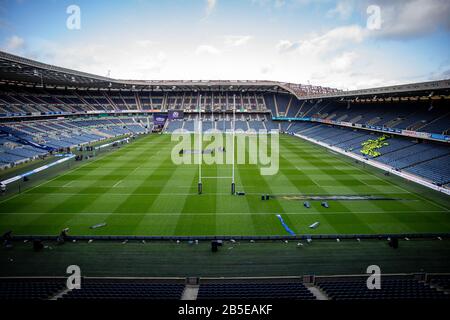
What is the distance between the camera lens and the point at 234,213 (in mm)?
22875

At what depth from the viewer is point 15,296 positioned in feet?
36.8

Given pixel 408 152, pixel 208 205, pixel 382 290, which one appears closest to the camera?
pixel 382 290

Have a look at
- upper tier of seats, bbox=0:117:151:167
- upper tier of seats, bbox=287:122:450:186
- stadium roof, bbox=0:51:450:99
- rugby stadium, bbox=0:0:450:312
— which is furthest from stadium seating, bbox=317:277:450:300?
upper tier of seats, bbox=0:117:151:167

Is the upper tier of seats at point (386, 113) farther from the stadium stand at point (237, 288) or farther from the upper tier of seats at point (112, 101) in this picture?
the stadium stand at point (237, 288)

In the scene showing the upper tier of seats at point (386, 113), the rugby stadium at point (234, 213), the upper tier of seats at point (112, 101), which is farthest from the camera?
the upper tier of seats at point (112, 101)

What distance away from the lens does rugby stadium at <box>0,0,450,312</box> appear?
13.7 meters

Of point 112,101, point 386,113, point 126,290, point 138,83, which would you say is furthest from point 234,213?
point 112,101

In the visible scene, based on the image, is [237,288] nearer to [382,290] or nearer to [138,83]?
[382,290]

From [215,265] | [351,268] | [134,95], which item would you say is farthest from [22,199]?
[134,95]

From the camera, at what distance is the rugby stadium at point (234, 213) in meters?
13.7

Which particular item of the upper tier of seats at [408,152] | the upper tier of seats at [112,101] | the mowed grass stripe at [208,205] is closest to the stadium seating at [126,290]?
the mowed grass stripe at [208,205]

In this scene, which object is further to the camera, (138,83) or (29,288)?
(138,83)

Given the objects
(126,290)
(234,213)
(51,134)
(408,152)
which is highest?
(51,134)
